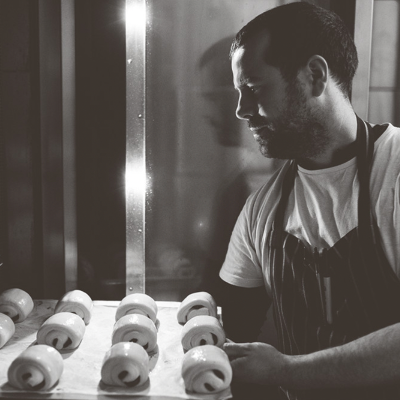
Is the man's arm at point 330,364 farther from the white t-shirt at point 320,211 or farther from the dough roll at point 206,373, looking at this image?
the white t-shirt at point 320,211

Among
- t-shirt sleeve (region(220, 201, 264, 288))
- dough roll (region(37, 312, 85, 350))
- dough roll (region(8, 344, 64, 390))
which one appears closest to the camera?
dough roll (region(8, 344, 64, 390))

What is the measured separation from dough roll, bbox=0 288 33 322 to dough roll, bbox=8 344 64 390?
43cm

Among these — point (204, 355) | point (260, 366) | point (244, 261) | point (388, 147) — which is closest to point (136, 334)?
point (204, 355)

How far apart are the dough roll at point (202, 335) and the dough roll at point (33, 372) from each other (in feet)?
1.33

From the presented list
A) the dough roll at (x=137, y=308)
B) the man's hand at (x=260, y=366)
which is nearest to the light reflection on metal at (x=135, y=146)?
the dough roll at (x=137, y=308)

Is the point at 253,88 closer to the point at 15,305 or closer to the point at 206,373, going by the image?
the point at 206,373

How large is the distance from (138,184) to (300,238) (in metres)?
0.71

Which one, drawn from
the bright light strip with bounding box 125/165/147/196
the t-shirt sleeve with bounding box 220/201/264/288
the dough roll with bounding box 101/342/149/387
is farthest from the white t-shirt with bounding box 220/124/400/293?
the dough roll with bounding box 101/342/149/387

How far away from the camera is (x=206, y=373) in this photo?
118cm

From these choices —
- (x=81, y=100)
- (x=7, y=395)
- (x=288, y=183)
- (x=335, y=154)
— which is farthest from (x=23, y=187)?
(x=335, y=154)

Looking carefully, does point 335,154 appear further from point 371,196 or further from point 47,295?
point 47,295

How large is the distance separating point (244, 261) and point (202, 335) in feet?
1.16

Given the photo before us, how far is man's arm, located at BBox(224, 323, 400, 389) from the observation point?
1192 millimetres

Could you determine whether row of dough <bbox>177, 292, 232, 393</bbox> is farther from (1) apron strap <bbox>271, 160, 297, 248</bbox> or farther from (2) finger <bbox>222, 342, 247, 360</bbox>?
(1) apron strap <bbox>271, 160, 297, 248</bbox>
